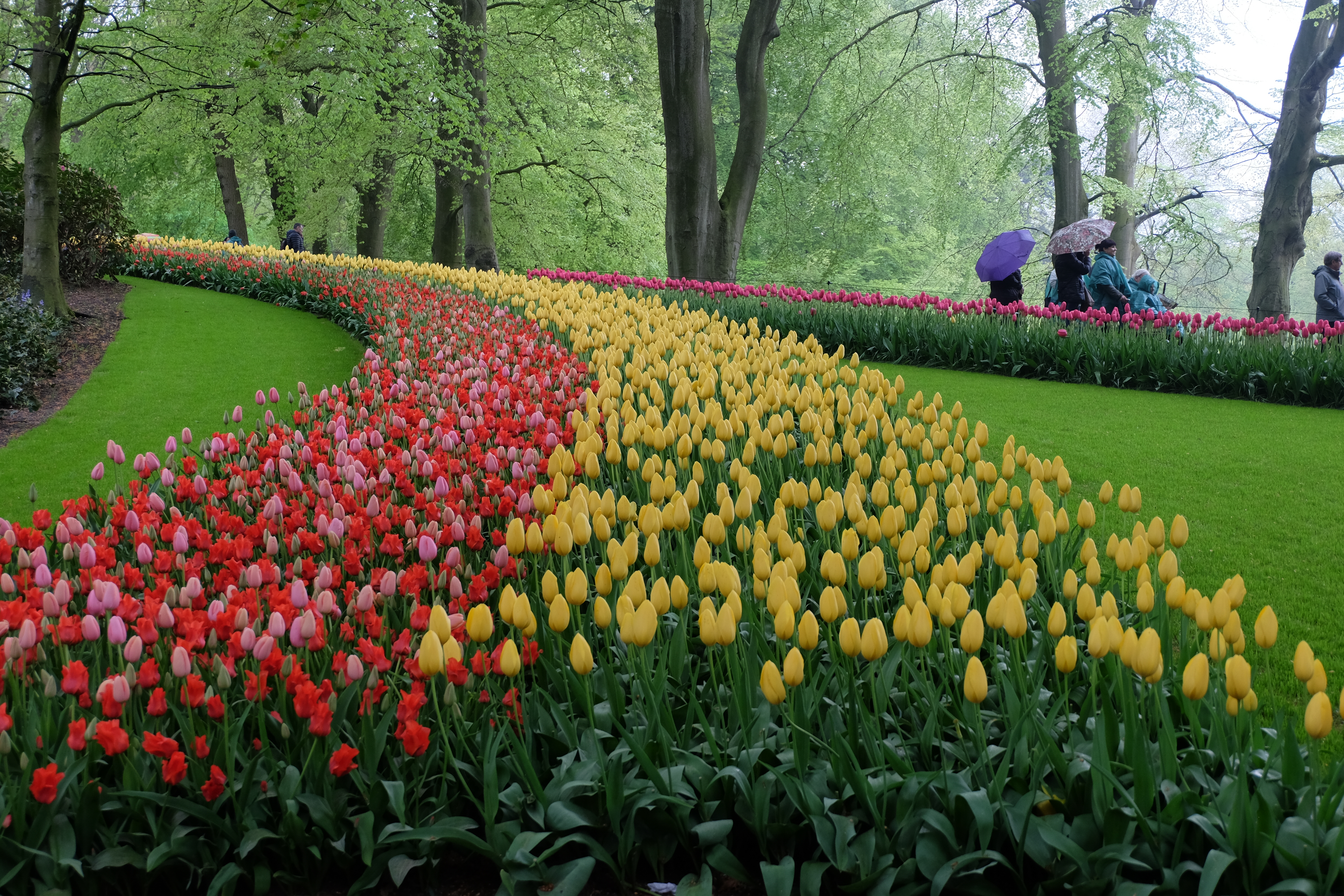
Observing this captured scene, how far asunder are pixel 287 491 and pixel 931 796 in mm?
2893

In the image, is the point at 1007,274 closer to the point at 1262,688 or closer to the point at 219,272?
the point at 1262,688

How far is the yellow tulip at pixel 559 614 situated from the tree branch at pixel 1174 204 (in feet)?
65.4

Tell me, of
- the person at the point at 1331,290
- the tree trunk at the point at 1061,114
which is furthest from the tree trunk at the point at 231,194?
the person at the point at 1331,290

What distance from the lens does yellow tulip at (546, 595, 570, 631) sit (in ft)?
7.63

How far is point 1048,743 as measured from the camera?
6.75 feet

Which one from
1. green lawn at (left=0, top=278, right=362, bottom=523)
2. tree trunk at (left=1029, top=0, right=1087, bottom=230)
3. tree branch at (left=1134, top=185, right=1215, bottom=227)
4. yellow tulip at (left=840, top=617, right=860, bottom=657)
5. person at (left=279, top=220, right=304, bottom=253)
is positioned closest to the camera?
yellow tulip at (left=840, top=617, right=860, bottom=657)

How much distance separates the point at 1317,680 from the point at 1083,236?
1173 centimetres

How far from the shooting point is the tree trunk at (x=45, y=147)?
11.2 m

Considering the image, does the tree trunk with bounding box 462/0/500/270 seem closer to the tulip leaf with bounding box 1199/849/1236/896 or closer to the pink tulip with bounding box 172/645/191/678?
the pink tulip with bounding box 172/645/191/678

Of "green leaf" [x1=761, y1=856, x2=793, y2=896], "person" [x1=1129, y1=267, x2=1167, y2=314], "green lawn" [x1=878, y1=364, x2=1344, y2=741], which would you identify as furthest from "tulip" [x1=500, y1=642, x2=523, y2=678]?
"person" [x1=1129, y1=267, x2=1167, y2=314]

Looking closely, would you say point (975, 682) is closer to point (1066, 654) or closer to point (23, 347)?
point (1066, 654)

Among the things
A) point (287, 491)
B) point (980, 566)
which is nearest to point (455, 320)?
point (287, 491)

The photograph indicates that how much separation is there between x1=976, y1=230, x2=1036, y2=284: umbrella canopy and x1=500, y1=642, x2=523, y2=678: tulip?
11.3 metres

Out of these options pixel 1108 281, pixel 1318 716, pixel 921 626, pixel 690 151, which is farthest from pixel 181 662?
pixel 690 151
